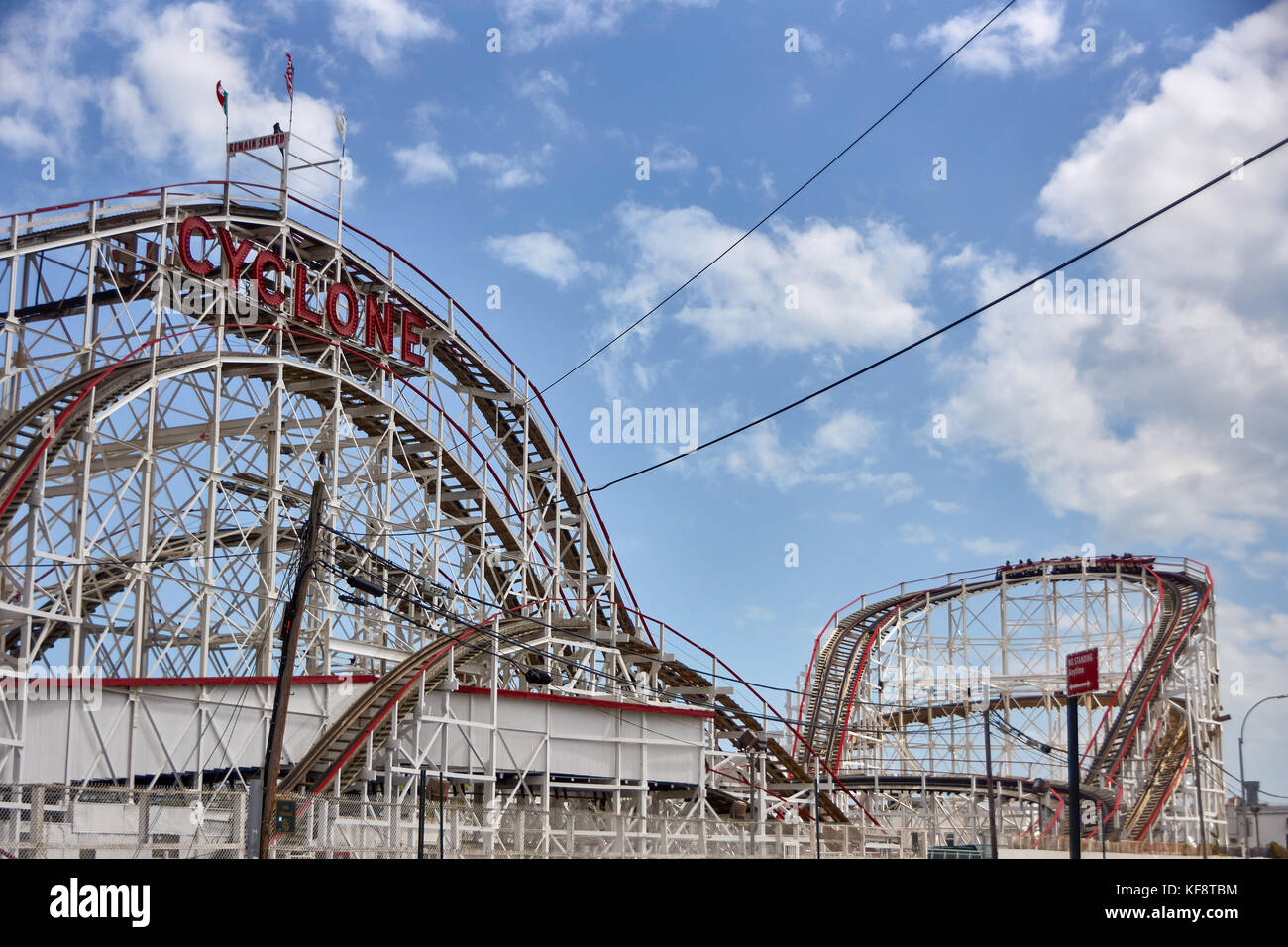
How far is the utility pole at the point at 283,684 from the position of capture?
60.9 feet

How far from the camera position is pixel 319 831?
790 inches

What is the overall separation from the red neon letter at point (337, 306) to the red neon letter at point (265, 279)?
1373 mm

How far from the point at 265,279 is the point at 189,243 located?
107 inches

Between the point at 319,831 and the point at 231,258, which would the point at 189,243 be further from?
the point at 319,831

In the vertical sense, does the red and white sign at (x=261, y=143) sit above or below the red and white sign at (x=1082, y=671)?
above

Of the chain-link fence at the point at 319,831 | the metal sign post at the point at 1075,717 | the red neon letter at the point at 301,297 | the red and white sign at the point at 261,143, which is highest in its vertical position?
the red and white sign at the point at 261,143

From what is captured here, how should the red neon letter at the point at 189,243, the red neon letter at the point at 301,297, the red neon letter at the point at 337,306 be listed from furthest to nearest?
the red neon letter at the point at 337,306
the red neon letter at the point at 301,297
the red neon letter at the point at 189,243

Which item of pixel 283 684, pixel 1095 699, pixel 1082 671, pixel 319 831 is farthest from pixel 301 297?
pixel 1095 699

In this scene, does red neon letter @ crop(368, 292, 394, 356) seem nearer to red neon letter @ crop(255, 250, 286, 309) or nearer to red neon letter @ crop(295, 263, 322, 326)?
red neon letter @ crop(295, 263, 322, 326)

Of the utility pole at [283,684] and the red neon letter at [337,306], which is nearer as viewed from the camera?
the utility pole at [283,684]

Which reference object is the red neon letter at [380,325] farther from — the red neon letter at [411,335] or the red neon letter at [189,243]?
the red neon letter at [189,243]

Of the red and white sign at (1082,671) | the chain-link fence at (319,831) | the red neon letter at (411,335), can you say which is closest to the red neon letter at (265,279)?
the red neon letter at (411,335)

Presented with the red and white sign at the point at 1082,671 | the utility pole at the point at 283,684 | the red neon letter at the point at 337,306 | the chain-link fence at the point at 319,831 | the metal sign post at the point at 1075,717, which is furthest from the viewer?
the red neon letter at the point at 337,306
